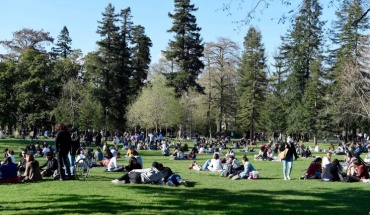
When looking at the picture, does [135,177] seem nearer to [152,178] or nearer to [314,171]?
[152,178]

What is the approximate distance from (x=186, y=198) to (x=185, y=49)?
4625 centimetres

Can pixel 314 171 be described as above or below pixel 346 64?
below

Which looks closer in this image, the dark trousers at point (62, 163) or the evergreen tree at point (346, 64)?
the dark trousers at point (62, 163)

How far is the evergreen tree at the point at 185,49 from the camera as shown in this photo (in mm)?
55062

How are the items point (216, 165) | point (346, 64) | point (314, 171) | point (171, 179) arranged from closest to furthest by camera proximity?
point (171, 179) < point (314, 171) < point (216, 165) < point (346, 64)

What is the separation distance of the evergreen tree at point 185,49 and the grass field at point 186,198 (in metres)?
41.2

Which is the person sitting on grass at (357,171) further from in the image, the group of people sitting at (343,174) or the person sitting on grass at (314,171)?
the person sitting on grass at (314,171)

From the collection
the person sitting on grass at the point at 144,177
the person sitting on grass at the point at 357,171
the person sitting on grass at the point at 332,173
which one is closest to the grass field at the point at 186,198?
the person sitting on grass at the point at 144,177

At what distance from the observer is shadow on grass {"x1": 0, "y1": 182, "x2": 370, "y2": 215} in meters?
8.83

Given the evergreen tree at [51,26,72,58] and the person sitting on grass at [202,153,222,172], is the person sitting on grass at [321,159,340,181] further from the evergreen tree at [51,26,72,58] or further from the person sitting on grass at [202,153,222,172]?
the evergreen tree at [51,26,72,58]

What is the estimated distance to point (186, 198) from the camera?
10.5 metres

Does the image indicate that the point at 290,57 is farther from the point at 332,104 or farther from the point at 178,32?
the point at 178,32

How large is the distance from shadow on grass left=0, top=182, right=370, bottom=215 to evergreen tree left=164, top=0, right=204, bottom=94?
4328cm

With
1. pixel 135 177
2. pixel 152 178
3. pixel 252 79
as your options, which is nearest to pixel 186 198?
pixel 152 178
